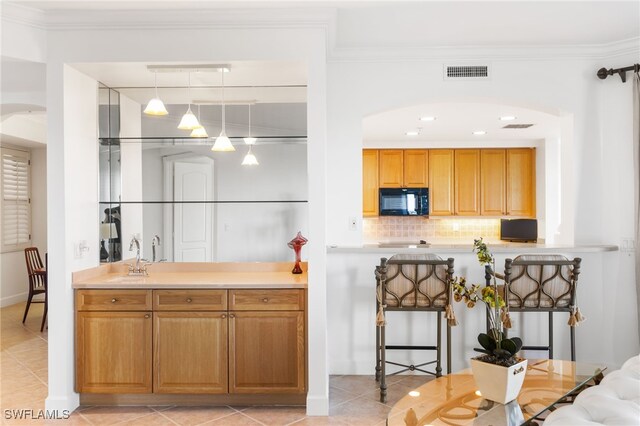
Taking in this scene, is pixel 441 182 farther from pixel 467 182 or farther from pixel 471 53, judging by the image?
pixel 471 53

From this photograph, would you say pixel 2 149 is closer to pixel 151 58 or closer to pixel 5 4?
pixel 5 4

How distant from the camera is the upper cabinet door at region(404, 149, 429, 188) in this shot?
7.79 metres

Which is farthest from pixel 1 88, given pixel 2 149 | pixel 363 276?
pixel 2 149

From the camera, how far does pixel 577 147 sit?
3.87m

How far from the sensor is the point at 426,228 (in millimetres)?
8070

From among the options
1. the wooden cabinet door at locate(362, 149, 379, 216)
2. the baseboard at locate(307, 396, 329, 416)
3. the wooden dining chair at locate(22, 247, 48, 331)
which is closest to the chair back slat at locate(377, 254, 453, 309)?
the baseboard at locate(307, 396, 329, 416)

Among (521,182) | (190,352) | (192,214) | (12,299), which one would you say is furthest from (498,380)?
(12,299)

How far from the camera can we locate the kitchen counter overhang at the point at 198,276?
10.2ft

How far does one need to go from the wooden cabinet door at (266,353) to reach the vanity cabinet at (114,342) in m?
0.60

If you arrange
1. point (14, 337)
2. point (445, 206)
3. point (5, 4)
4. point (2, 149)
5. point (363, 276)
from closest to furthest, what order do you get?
point (5, 4) < point (363, 276) < point (14, 337) < point (2, 149) < point (445, 206)

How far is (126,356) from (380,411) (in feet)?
5.89

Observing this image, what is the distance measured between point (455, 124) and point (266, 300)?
14.5 ft

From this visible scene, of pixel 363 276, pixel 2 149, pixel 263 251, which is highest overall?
pixel 2 149

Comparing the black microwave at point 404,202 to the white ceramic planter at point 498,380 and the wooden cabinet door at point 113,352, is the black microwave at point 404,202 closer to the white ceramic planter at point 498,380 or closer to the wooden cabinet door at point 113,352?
the wooden cabinet door at point 113,352
